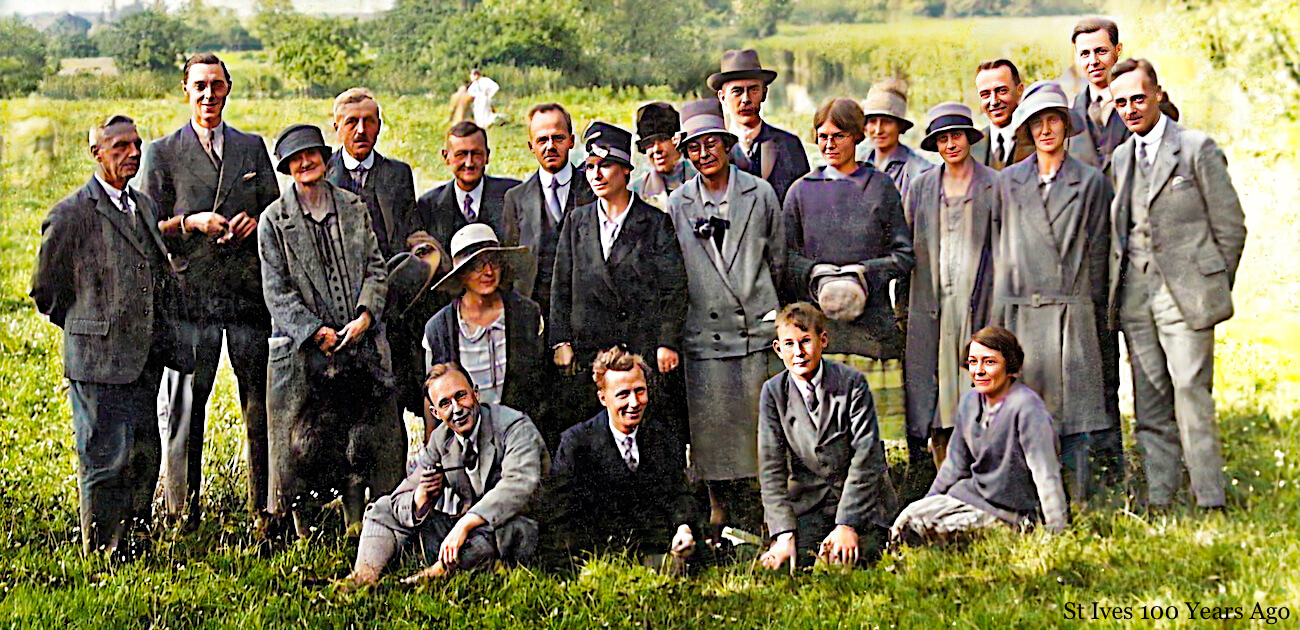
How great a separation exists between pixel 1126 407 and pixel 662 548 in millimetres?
2072

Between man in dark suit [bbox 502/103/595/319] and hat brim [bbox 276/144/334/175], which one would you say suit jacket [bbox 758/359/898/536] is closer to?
man in dark suit [bbox 502/103/595/319]

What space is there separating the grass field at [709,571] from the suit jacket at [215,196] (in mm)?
258

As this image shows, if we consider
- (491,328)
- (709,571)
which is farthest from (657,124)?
(709,571)

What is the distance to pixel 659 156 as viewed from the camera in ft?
19.7

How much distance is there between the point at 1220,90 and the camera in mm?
6152

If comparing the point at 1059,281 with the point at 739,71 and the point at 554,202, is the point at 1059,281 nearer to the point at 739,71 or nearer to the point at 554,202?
the point at 739,71

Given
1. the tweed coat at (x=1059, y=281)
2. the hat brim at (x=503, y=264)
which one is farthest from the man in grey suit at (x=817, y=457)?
the hat brim at (x=503, y=264)

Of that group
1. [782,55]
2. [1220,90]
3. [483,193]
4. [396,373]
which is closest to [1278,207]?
[1220,90]

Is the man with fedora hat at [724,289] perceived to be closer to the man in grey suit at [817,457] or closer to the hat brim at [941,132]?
the man in grey suit at [817,457]

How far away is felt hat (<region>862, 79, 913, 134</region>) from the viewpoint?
19.8 ft

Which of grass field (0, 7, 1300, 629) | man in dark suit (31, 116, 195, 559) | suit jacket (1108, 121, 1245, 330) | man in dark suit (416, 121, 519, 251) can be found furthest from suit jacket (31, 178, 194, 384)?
suit jacket (1108, 121, 1245, 330)

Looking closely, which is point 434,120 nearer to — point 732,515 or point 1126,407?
point 732,515

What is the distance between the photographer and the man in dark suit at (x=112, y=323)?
19.2ft

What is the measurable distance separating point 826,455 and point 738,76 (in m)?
1.65
